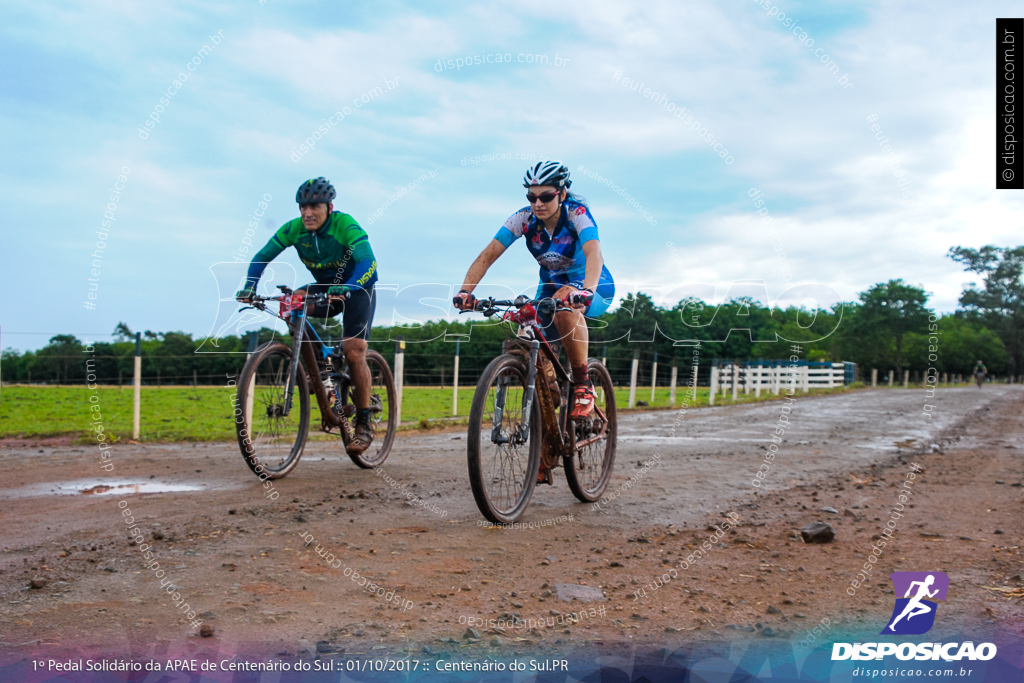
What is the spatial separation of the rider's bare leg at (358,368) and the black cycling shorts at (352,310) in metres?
0.06

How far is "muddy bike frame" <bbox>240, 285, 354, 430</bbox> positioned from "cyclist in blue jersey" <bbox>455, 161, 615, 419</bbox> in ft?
4.75

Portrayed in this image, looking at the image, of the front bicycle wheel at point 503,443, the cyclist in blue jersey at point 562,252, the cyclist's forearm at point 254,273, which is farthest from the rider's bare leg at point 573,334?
the cyclist's forearm at point 254,273

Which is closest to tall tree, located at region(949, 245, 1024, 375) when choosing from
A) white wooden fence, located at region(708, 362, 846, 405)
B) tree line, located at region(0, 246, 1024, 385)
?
tree line, located at region(0, 246, 1024, 385)

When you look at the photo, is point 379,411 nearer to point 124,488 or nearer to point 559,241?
point 124,488

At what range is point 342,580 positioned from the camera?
9.92 feet

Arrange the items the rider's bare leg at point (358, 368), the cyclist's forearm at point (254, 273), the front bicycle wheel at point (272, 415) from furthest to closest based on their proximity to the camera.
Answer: the rider's bare leg at point (358, 368) → the cyclist's forearm at point (254, 273) → the front bicycle wheel at point (272, 415)

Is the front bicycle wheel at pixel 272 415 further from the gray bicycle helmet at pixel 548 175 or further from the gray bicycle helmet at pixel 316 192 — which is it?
the gray bicycle helmet at pixel 548 175

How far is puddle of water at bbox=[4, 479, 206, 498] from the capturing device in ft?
15.5

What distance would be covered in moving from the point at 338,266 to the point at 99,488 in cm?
233

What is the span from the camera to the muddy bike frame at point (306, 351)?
5.24 m

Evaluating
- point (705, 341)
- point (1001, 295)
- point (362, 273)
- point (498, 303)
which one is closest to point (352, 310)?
point (362, 273)

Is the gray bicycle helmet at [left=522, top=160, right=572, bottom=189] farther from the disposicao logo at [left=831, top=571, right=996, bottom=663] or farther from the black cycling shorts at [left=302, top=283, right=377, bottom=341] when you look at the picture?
the disposicao logo at [left=831, top=571, right=996, bottom=663]

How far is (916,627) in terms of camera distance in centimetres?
270

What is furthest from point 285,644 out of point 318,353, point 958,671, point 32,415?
point 32,415
